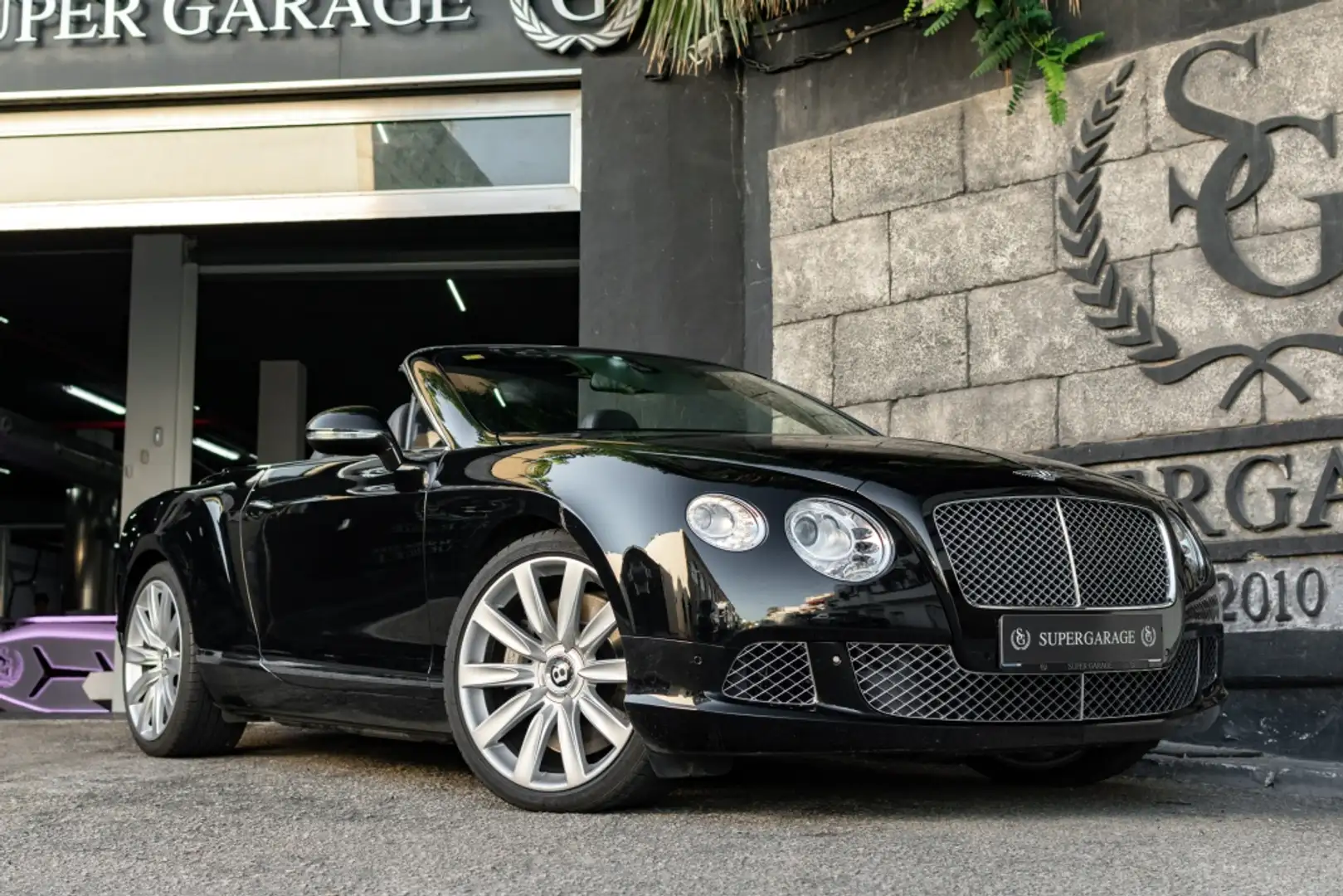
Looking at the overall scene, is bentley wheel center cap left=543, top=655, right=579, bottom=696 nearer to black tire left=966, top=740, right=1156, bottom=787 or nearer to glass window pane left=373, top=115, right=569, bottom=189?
black tire left=966, top=740, right=1156, bottom=787

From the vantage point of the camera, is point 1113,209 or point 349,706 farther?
point 1113,209

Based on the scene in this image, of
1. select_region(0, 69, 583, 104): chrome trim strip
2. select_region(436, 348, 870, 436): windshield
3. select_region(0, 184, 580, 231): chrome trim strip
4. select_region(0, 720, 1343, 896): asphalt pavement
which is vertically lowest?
select_region(0, 720, 1343, 896): asphalt pavement

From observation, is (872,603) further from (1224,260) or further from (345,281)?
(345,281)

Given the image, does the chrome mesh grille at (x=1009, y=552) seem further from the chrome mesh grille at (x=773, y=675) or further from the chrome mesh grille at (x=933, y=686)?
the chrome mesh grille at (x=773, y=675)

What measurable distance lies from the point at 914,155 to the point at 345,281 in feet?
19.8

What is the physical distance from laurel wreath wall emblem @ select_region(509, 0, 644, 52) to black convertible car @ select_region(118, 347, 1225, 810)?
4.30 metres

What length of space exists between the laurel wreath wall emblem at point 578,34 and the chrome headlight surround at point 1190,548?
533 cm

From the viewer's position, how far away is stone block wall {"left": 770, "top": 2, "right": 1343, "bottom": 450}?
6348 millimetres

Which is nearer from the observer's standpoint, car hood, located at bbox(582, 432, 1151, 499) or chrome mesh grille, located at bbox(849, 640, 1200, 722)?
chrome mesh grille, located at bbox(849, 640, 1200, 722)

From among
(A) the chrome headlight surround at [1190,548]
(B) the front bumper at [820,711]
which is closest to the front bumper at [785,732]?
(B) the front bumper at [820,711]

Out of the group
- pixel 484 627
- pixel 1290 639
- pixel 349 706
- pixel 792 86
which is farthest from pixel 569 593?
pixel 792 86

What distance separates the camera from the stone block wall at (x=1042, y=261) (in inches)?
250

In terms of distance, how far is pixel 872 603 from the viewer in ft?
12.2

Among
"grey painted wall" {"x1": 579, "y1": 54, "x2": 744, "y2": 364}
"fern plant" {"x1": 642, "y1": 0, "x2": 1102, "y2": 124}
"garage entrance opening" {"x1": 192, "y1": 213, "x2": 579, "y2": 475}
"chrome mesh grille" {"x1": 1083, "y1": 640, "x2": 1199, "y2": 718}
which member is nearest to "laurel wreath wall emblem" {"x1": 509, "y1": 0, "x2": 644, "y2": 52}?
"grey painted wall" {"x1": 579, "y1": 54, "x2": 744, "y2": 364}
